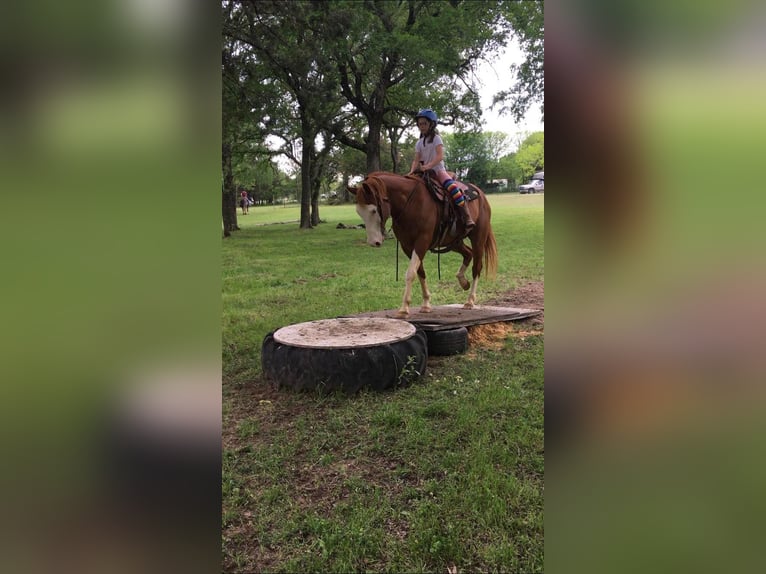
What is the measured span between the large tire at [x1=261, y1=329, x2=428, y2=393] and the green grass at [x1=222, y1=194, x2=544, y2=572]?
0.11m

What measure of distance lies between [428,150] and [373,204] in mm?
1349

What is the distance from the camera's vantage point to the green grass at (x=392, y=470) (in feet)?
7.12

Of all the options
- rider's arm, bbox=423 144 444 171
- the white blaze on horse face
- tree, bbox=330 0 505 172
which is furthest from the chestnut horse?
tree, bbox=330 0 505 172

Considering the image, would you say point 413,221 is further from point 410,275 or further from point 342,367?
point 342,367

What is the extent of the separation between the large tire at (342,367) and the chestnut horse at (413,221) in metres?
1.29

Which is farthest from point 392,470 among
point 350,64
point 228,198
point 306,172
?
point 306,172

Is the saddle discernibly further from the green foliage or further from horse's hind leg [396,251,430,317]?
the green foliage

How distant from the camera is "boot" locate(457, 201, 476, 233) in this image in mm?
5578

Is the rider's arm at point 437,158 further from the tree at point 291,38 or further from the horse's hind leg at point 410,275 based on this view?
the tree at point 291,38

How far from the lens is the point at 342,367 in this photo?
3955mm
